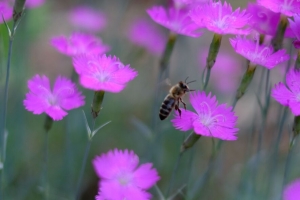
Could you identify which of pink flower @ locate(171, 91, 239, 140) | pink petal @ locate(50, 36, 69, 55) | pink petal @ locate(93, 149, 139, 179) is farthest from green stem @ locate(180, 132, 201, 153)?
pink petal @ locate(50, 36, 69, 55)

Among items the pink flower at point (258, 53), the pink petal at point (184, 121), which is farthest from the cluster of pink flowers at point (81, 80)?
the pink flower at point (258, 53)

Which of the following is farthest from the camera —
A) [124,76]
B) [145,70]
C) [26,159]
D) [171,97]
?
[145,70]

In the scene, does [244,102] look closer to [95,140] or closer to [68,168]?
[95,140]

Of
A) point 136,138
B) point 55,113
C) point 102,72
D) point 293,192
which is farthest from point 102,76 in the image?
point 136,138

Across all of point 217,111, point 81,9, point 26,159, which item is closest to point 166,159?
point 26,159

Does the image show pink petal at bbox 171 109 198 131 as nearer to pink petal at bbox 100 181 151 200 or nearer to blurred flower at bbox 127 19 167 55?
pink petal at bbox 100 181 151 200
